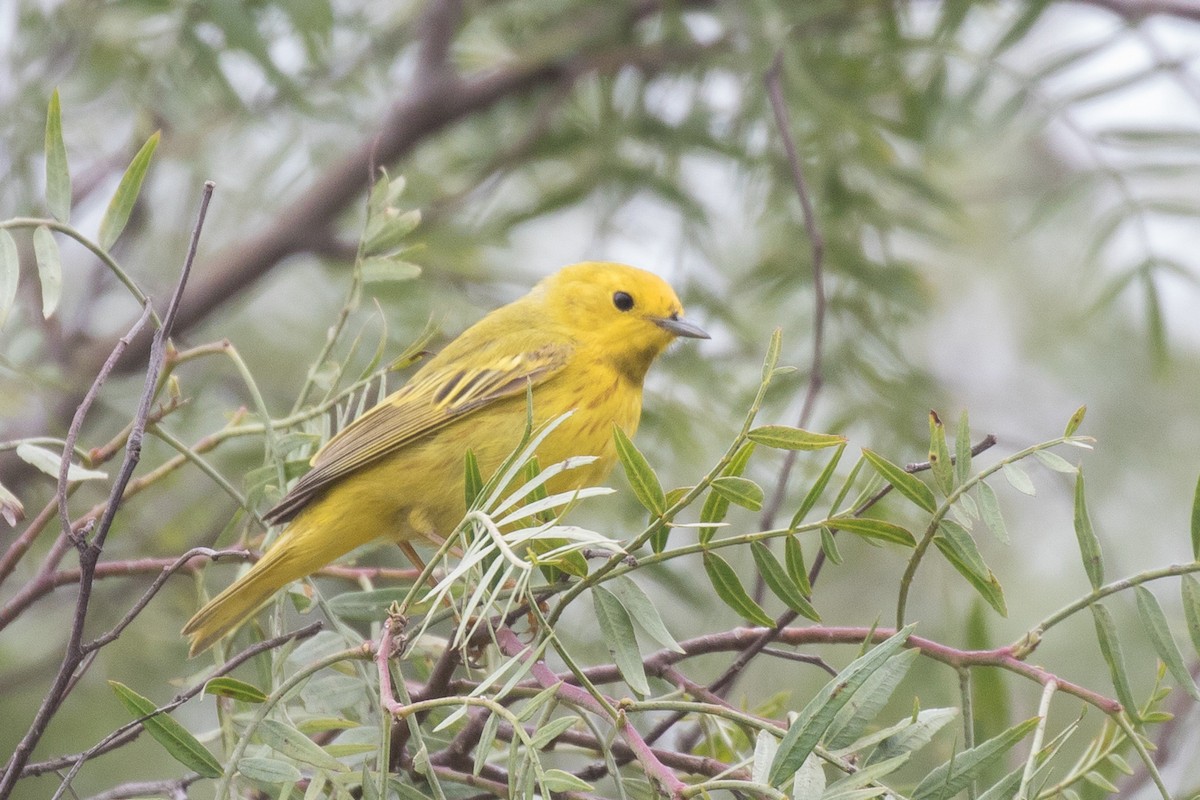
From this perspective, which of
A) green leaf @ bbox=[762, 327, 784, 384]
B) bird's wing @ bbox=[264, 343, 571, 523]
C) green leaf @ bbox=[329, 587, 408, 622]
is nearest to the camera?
green leaf @ bbox=[762, 327, 784, 384]

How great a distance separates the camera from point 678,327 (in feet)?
11.8

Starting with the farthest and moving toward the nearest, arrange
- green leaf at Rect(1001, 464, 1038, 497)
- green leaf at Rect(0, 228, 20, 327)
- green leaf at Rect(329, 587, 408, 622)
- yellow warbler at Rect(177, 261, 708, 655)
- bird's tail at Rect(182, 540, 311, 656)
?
yellow warbler at Rect(177, 261, 708, 655)
bird's tail at Rect(182, 540, 311, 656)
green leaf at Rect(329, 587, 408, 622)
green leaf at Rect(0, 228, 20, 327)
green leaf at Rect(1001, 464, 1038, 497)

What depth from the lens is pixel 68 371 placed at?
12.8 ft

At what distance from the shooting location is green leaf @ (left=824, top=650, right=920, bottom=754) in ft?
4.88

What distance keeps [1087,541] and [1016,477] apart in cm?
13

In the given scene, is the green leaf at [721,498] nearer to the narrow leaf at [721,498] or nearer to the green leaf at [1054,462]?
the narrow leaf at [721,498]

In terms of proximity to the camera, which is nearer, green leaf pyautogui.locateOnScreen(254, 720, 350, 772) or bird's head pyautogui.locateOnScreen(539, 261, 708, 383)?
green leaf pyautogui.locateOnScreen(254, 720, 350, 772)

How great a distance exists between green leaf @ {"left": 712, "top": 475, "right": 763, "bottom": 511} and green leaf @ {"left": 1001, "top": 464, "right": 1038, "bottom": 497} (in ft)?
0.95

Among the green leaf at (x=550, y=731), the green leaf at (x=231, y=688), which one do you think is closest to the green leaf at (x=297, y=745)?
the green leaf at (x=231, y=688)

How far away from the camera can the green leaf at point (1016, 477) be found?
1.51 metres

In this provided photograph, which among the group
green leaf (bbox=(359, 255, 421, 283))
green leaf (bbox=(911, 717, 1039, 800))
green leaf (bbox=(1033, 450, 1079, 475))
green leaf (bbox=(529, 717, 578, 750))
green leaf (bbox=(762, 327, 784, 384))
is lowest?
green leaf (bbox=(911, 717, 1039, 800))

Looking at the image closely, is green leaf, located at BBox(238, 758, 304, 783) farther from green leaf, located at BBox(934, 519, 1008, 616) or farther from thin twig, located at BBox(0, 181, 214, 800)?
green leaf, located at BBox(934, 519, 1008, 616)

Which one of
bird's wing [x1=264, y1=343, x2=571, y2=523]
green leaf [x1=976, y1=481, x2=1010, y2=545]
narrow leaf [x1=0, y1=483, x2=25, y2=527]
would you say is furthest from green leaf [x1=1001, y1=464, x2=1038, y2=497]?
bird's wing [x1=264, y1=343, x2=571, y2=523]

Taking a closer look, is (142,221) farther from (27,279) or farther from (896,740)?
(896,740)
